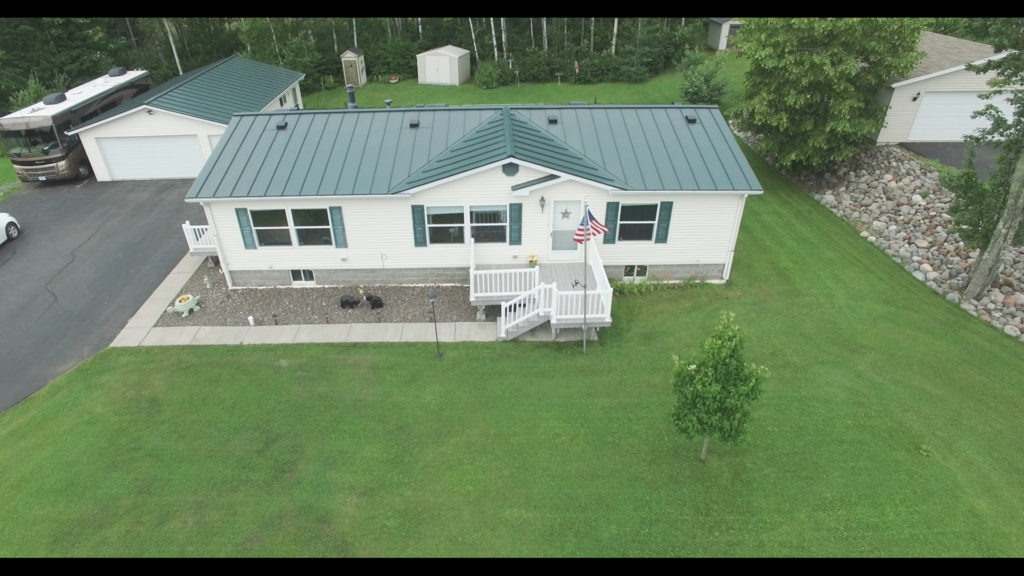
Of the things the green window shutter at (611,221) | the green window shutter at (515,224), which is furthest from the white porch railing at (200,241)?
the green window shutter at (611,221)

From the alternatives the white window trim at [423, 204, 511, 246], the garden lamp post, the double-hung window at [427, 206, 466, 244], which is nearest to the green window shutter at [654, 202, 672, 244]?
the white window trim at [423, 204, 511, 246]

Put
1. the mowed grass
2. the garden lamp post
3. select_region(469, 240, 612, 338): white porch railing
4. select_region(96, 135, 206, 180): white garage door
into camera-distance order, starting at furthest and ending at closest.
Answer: select_region(96, 135, 206, 180): white garage door < select_region(469, 240, 612, 338): white porch railing < the garden lamp post < the mowed grass

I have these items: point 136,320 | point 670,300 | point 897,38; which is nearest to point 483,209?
point 670,300

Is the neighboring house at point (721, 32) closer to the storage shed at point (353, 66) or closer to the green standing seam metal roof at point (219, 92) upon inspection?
the storage shed at point (353, 66)

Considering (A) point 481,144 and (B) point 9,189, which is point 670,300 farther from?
(B) point 9,189

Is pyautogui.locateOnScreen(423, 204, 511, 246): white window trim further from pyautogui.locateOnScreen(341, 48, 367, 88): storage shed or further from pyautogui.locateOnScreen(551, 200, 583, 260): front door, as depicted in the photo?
pyautogui.locateOnScreen(341, 48, 367, 88): storage shed

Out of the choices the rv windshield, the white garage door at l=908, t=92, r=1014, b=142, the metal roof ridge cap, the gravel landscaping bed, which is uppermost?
the metal roof ridge cap
